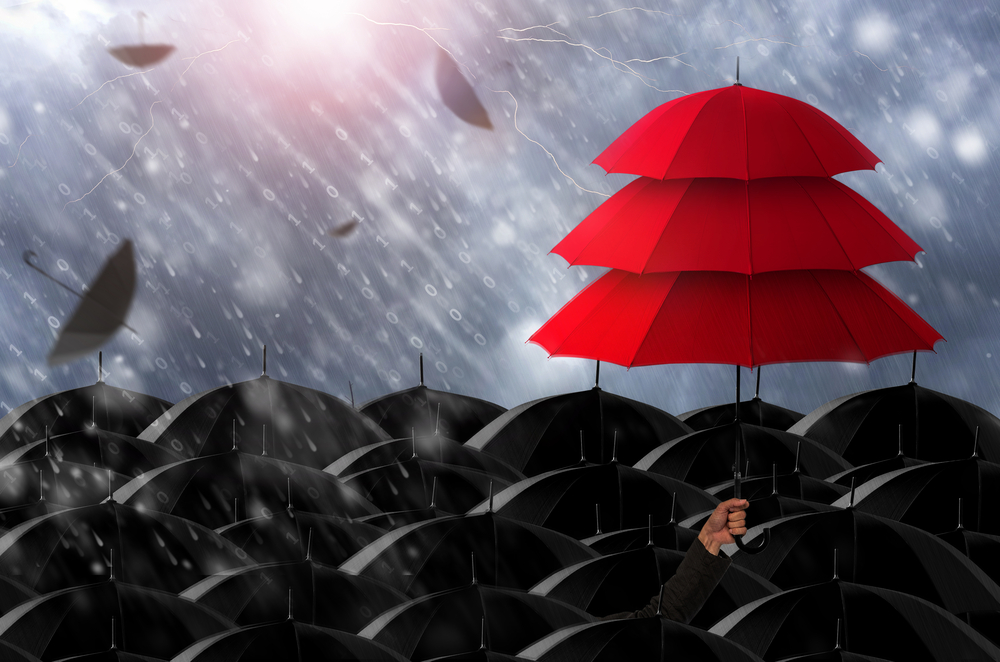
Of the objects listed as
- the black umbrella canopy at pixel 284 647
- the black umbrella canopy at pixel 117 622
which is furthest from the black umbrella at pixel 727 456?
the black umbrella canopy at pixel 284 647

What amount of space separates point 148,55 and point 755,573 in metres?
48.4

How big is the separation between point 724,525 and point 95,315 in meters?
39.0

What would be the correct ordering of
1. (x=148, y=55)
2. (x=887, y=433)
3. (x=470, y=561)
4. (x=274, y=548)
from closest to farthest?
(x=470, y=561)
(x=274, y=548)
(x=887, y=433)
(x=148, y=55)

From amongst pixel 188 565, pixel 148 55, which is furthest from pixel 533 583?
pixel 148 55

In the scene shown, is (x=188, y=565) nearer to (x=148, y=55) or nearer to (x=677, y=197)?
(x=677, y=197)

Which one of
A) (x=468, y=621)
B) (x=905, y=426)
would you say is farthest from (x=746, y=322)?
(x=905, y=426)

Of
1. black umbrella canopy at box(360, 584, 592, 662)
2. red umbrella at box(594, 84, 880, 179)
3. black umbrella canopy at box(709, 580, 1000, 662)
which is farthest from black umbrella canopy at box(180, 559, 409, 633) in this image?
red umbrella at box(594, 84, 880, 179)

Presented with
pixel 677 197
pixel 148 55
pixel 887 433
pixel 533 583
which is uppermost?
pixel 148 55

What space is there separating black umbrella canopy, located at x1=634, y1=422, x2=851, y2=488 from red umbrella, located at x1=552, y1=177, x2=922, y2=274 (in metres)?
11.7

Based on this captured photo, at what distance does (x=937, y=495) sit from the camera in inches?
786

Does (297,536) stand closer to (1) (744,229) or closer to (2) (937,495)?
(2) (937,495)

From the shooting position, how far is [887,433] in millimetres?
25547

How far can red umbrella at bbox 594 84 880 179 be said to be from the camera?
11.7 m

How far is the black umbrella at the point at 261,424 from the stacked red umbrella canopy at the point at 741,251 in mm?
14909
